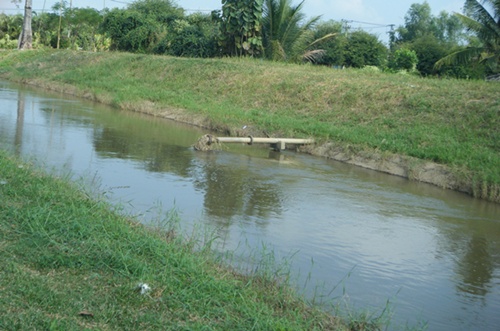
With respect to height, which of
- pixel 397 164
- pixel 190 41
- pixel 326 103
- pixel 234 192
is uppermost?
pixel 190 41

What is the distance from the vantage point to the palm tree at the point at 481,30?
24.3 meters

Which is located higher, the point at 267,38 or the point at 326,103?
the point at 267,38

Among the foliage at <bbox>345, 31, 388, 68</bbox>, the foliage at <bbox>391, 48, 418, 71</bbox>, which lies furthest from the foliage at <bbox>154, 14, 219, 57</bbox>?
the foliage at <bbox>391, 48, 418, 71</bbox>

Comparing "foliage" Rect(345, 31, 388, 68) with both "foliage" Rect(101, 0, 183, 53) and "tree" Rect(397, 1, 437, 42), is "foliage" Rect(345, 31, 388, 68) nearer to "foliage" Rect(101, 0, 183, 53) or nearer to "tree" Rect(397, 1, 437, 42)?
"foliage" Rect(101, 0, 183, 53)

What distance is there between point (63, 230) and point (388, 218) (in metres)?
5.94

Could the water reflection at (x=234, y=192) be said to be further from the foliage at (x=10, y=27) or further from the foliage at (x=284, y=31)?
the foliage at (x=10, y=27)

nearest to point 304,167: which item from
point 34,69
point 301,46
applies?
point 301,46

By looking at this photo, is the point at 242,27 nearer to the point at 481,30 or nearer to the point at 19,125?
the point at 481,30

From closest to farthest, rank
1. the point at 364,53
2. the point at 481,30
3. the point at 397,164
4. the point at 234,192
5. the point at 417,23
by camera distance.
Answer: the point at 234,192 < the point at 397,164 < the point at 481,30 < the point at 364,53 < the point at 417,23

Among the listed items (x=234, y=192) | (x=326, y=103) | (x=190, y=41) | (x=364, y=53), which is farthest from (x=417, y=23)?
(x=234, y=192)

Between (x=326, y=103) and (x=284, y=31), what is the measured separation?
10416 millimetres

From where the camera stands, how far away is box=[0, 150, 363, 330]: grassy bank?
4.53 m

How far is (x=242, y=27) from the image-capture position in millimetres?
29078

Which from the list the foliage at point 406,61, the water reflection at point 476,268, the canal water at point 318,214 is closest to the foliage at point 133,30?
the foliage at point 406,61
